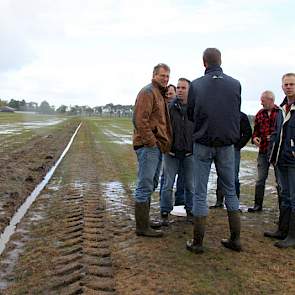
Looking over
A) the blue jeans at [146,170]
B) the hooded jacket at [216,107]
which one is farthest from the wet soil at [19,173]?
the hooded jacket at [216,107]

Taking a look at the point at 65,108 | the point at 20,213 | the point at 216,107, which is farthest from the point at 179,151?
the point at 65,108

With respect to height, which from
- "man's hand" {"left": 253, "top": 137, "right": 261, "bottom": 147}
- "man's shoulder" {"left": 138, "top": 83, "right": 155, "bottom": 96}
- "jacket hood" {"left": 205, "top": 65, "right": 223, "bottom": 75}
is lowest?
"man's hand" {"left": 253, "top": 137, "right": 261, "bottom": 147}

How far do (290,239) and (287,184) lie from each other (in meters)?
0.69

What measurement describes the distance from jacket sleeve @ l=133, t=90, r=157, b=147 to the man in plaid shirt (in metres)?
2.37

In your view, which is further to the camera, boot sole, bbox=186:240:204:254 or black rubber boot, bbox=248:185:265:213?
black rubber boot, bbox=248:185:265:213

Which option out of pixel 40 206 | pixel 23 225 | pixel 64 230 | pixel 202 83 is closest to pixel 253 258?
pixel 202 83

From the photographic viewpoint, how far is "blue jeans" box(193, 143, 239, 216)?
5.27 metres

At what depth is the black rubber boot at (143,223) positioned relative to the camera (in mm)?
5859

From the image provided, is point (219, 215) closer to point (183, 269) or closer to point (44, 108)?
point (183, 269)

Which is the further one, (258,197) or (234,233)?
(258,197)

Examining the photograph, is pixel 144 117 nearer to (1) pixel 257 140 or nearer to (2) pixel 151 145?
(2) pixel 151 145

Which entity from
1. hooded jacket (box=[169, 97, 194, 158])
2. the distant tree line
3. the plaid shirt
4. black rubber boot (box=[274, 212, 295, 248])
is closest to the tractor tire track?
hooded jacket (box=[169, 97, 194, 158])

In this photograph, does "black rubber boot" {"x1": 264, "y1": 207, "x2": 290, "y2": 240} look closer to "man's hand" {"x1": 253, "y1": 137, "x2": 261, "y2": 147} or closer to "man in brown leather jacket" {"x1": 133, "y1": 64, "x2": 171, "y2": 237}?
"man in brown leather jacket" {"x1": 133, "y1": 64, "x2": 171, "y2": 237}

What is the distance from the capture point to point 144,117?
18.6ft
